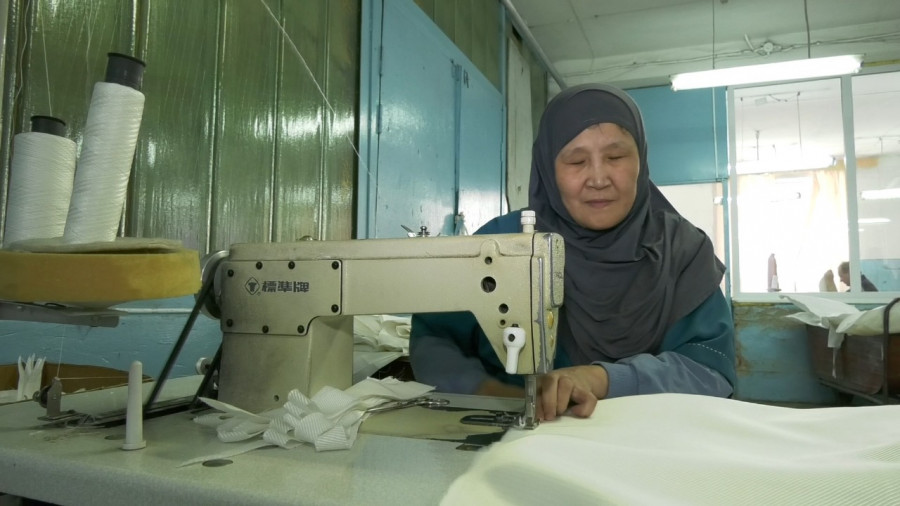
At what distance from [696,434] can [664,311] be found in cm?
61

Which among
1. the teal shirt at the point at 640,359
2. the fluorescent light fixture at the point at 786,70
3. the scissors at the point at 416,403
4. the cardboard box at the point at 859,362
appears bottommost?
the cardboard box at the point at 859,362

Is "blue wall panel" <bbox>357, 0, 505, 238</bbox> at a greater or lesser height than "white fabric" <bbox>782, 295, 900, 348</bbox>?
greater

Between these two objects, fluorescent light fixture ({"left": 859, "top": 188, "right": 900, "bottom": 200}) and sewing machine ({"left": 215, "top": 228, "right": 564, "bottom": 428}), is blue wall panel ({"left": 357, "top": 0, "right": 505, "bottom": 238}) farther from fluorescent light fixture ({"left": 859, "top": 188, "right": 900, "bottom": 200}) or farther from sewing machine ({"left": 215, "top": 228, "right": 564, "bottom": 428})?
fluorescent light fixture ({"left": 859, "top": 188, "right": 900, "bottom": 200})

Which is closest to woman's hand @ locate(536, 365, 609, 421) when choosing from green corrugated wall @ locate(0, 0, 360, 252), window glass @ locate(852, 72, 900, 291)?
green corrugated wall @ locate(0, 0, 360, 252)

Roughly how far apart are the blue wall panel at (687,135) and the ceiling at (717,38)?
28 cm

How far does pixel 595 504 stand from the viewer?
0.47m

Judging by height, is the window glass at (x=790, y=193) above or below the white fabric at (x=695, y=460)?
above

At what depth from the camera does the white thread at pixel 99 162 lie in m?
0.72

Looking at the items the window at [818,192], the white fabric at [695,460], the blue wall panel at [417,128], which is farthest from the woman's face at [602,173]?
the window at [818,192]

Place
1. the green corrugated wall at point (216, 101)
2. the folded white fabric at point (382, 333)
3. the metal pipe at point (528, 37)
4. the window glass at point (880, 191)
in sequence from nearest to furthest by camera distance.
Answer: the green corrugated wall at point (216, 101)
the folded white fabric at point (382, 333)
the metal pipe at point (528, 37)
the window glass at point (880, 191)

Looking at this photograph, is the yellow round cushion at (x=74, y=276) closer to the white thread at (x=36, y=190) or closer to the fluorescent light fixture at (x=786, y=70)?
the white thread at (x=36, y=190)

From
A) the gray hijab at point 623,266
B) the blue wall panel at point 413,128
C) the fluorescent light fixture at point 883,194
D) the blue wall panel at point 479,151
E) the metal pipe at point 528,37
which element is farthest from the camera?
the fluorescent light fixture at point 883,194

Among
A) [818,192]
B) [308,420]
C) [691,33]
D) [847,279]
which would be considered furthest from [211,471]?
[818,192]

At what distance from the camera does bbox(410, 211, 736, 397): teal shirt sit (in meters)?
1.01
